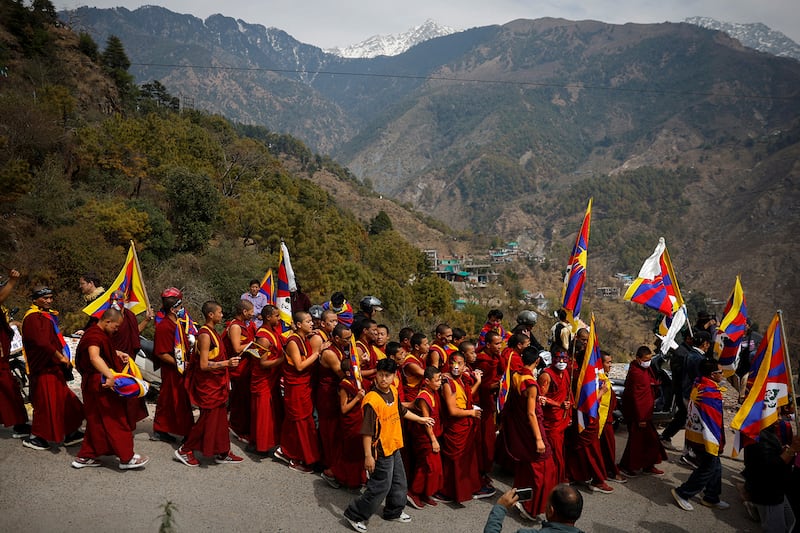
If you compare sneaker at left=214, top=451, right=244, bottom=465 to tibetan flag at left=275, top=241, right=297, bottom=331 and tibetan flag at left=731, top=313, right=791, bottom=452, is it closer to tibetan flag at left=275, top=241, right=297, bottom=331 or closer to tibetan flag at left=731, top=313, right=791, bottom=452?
tibetan flag at left=275, top=241, right=297, bottom=331

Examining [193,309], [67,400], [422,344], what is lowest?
[193,309]

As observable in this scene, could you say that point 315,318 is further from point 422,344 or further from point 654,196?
point 654,196

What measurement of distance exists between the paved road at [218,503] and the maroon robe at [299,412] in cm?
23

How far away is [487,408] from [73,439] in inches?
175

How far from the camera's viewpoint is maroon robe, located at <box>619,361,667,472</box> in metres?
6.18

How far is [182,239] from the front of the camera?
81.4ft

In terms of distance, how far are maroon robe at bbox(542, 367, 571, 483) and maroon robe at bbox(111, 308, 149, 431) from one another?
13.4ft

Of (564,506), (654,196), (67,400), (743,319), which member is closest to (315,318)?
(67,400)

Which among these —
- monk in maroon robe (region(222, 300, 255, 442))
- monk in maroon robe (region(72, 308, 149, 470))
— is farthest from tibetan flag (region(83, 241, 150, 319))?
monk in maroon robe (region(72, 308, 149, 470))

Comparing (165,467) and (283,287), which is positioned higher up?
(283,287)

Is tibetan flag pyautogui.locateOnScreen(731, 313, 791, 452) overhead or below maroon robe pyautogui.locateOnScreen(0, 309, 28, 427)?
overhead

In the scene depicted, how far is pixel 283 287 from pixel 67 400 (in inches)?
119

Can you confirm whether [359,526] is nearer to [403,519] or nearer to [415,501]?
[403,519]

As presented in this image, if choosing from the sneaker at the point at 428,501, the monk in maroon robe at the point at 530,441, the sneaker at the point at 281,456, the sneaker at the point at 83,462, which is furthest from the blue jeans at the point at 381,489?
the sneaker at the point at 83,462
